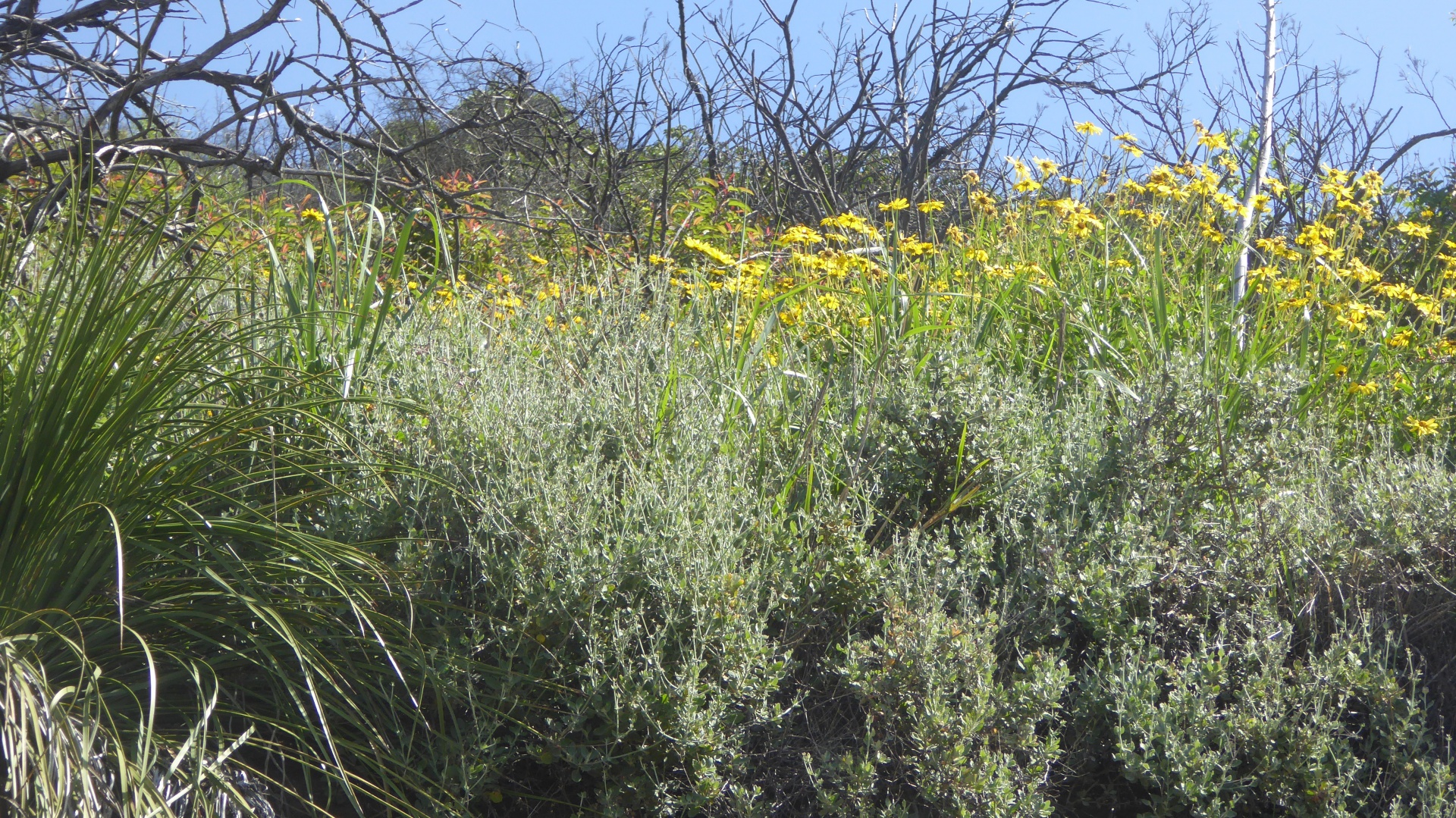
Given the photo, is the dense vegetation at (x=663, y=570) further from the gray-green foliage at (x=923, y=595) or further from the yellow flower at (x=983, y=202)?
the yellow flower at (x=983, y=202)

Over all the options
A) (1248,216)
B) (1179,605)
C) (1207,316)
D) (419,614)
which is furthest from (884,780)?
(1248,216)

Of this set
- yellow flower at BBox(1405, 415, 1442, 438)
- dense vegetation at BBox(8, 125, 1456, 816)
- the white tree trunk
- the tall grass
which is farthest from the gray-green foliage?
the white tree trunk

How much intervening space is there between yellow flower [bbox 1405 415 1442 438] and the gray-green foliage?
0.56 metres

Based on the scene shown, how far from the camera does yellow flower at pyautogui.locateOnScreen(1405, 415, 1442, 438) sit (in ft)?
11.1

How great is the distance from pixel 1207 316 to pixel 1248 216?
1445 mm

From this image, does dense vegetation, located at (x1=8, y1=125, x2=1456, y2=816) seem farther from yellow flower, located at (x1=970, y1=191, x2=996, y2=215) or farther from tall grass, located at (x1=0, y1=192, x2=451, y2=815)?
yellow flower, located at (x1=970, y1=191, x2=996, y2=215)

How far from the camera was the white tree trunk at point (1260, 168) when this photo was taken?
4.47m

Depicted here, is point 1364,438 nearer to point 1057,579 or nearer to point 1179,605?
point 1179,605

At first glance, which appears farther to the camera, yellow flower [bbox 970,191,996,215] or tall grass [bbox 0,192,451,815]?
yellow flower [bbox 970,191,996,215]

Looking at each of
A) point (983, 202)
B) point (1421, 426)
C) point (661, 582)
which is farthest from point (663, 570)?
point (983, 202)

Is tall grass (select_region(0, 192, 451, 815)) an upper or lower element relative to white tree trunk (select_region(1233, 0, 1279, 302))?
lower

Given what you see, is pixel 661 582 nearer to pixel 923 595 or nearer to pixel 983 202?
pixel 923 595

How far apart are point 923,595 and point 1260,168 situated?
4.03m

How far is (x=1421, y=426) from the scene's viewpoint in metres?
3.40
